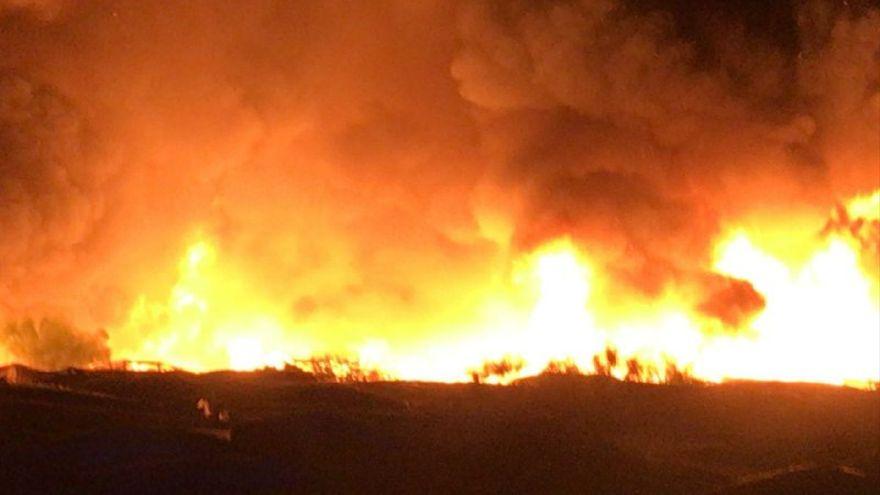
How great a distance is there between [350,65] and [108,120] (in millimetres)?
4630

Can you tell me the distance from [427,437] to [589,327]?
23.1 ft

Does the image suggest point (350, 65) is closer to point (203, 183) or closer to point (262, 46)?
point (262, 46)

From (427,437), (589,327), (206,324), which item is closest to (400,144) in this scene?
(206,324)

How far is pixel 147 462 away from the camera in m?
10.4

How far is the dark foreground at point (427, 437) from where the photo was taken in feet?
34.4

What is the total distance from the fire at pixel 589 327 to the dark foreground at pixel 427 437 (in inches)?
80.0

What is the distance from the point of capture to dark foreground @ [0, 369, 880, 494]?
413 inches

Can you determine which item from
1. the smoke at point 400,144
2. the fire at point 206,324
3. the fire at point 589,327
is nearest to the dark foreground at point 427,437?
the fire at point 589,327

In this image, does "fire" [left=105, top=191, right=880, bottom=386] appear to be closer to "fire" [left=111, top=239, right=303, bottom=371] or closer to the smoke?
"fire" [left=111, top=239, right=303, bottom=371]

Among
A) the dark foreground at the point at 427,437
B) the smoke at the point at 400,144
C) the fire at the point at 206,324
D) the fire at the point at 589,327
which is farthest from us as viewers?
the fire at the point at 206,324

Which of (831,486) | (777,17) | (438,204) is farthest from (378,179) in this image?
(831,486)

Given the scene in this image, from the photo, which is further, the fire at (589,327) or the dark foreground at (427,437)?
the fire at (589,327)

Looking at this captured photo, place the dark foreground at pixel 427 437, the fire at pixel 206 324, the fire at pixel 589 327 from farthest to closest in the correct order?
the fire at pixel 206 324
the fire at pixel 589 327
the dark foreground at pixel 427 437

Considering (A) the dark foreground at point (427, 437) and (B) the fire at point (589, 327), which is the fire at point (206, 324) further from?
(A) the dark foreground at point (427, 437)
